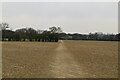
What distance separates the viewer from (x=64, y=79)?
597 centimetres

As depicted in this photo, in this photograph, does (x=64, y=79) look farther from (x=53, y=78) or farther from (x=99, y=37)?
(x=99, y=37)

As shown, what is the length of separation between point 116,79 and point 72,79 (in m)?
1.96

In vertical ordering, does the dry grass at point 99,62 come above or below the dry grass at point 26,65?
below

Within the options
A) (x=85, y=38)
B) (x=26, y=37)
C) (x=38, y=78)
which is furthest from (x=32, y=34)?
(x=38, y=78)

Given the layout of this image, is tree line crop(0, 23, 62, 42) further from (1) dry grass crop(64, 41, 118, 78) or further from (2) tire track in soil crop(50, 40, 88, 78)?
(2) tire track in soil crop(50, 40, 88, 78)

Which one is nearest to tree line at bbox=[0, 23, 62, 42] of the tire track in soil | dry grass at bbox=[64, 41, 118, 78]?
dry grass at bbox=[64, 41, 118, 78]

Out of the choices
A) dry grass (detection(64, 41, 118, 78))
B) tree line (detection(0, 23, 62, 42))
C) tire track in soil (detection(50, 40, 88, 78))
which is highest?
tree line (detection(0, 23, 62, 42))

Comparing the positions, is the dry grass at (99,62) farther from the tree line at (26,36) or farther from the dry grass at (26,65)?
the tree line at (26,36)

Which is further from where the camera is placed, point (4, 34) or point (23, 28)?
point (23, 28)

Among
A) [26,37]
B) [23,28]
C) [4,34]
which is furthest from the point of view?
[23,28]

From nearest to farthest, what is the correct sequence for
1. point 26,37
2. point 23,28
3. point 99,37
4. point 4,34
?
point 4,34
point 26,37
point 23,28
point 99,37

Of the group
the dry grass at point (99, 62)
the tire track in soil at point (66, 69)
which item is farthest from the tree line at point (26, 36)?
the tire track in soil at point (66, 69)

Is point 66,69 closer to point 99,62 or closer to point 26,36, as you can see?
point 99,62

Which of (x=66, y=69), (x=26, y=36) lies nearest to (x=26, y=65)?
(x=66, y=69)
